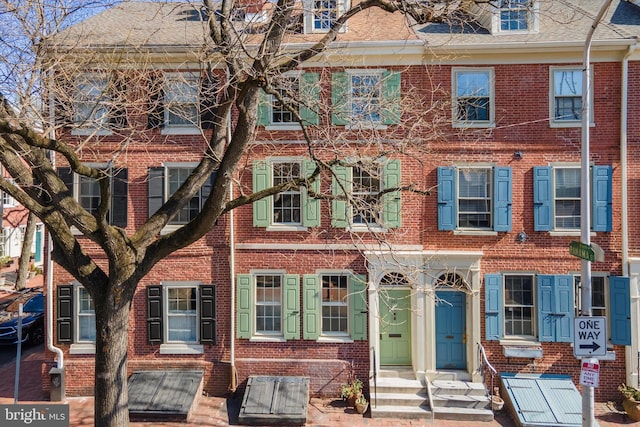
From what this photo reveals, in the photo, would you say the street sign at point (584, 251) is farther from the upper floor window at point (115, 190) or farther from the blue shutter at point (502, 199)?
the upper floor window at point (115, 190)

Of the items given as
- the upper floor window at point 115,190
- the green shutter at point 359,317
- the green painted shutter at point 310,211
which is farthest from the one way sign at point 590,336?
the upper floor window at point 115,190

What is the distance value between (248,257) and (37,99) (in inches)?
238

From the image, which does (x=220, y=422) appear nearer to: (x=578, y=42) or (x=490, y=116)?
(x=490, y=116)

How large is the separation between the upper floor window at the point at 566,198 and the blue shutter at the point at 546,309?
137 centimetres

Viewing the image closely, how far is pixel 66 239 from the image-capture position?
6.68 m

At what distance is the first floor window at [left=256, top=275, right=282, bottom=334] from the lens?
11.7 meters

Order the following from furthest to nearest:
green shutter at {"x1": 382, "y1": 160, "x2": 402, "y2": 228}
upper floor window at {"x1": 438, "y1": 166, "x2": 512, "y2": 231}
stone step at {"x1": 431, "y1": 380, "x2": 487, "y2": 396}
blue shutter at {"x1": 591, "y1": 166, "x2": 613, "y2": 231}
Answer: green shutter at {"x1": 382, "y1": 160, "x2": 402, "y2": 228}
upper floor window at {"x1": 438, "y1": 166, "x2": 512, "y2": 231}
blue shutter at {"x1": 591, "y1": 166, "x2": 613, "y2": 231}
stone step at {"x1": 431, "y1": 380, "x2": 487, "y2": 396}

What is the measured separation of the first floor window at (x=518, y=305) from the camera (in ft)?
37.3

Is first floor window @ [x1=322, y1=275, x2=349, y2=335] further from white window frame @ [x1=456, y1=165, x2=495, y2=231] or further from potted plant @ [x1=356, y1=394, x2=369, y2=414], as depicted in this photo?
white window frame @ [x1=456, y1=165, x2=495, y2=231]

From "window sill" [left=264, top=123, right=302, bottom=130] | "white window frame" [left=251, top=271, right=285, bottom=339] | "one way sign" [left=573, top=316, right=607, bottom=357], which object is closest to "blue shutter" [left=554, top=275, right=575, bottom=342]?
"one way sign" [left=573, top=316, right=607, bottom=357]

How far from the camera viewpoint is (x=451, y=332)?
1162 centimetres

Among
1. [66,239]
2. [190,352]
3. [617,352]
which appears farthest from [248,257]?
[617,352]

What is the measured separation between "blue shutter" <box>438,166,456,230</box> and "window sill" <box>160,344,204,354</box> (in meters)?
7.16

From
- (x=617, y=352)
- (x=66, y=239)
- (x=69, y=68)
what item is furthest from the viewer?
(x=617, y=352)
